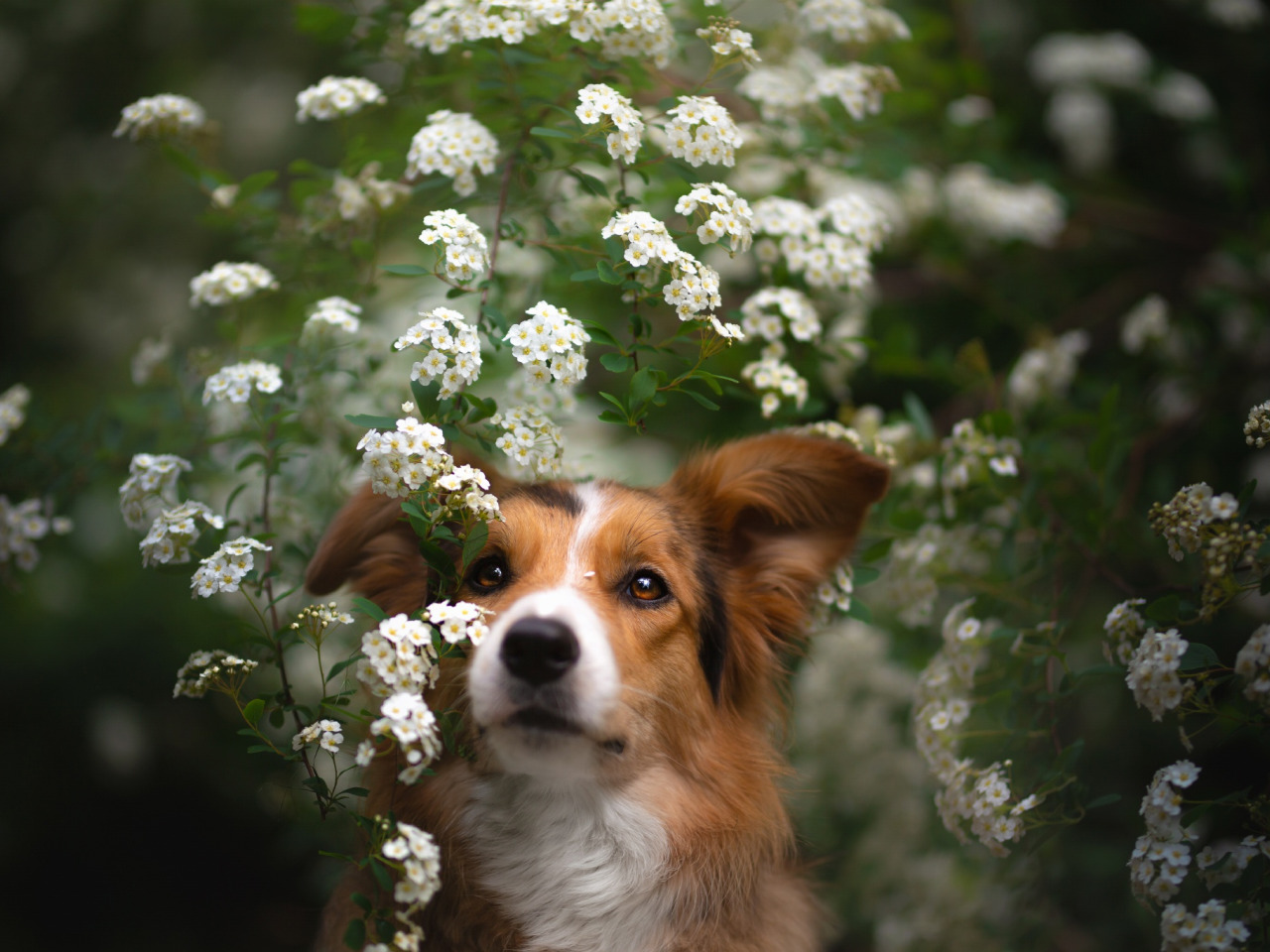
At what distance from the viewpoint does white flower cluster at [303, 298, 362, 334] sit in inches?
93.1

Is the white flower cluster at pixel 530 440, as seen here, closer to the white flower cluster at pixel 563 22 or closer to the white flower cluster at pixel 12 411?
the white flower cluster at pixel 563 22

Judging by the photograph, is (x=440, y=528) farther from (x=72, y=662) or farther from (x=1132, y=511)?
(x=72, y=662)

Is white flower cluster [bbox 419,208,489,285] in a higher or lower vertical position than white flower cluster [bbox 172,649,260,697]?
higher

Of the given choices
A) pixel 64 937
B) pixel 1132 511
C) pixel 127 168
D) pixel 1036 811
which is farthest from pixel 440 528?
pixel 127 168

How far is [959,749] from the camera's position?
2.71 m

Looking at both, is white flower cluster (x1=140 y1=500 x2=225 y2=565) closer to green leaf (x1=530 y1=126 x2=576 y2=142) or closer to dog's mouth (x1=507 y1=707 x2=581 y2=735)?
dog's mouth (x1=507 y1=707 x2=581 y2=735)

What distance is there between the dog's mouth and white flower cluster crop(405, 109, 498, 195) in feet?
3.95

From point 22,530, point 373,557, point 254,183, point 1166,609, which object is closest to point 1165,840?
point 1166,609

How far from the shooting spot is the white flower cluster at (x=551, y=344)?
1996 millimetres

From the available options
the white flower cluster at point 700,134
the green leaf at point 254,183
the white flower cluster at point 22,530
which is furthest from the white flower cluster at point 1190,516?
the white flower cluster at point 22,530

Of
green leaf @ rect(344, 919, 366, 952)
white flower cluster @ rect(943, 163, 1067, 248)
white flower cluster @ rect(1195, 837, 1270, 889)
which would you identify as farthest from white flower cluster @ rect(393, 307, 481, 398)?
white flower cluster @ rect(943, 163, 1067, 248)

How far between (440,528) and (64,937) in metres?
3.21

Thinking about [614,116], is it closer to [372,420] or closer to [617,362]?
[617,362]

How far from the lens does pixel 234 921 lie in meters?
4.11
